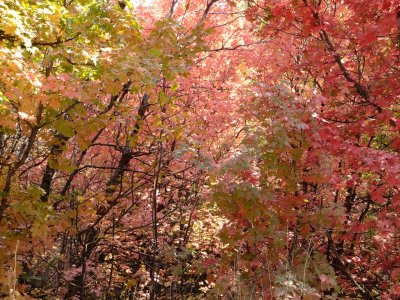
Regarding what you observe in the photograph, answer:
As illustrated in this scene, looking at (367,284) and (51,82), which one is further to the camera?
(367,284)

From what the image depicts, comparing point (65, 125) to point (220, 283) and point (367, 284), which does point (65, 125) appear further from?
point (367, 284)

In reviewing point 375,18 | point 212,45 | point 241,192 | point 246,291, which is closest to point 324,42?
point 375,18

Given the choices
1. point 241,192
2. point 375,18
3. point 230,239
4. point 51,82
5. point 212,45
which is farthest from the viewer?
point 212,45

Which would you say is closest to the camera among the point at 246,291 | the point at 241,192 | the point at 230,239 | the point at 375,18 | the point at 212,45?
the point at 246,291

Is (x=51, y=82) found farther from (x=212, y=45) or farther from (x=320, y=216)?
(x=212, y=45)

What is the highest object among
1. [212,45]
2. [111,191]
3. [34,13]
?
[212,45]

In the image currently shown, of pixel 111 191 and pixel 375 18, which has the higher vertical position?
pixel 375 18

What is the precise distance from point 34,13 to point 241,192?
9.43 feet

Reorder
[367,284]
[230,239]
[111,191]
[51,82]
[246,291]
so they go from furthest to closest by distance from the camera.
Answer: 1. [111,191]
2. [367,284]
3. [230,239]
4. [246,291]
5. [51,82]

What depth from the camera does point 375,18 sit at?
5051 mm

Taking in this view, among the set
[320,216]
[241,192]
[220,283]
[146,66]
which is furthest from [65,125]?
[320,216]

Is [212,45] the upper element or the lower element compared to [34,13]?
upper

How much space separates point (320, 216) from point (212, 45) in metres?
6.23

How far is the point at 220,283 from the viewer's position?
12.1 feet
